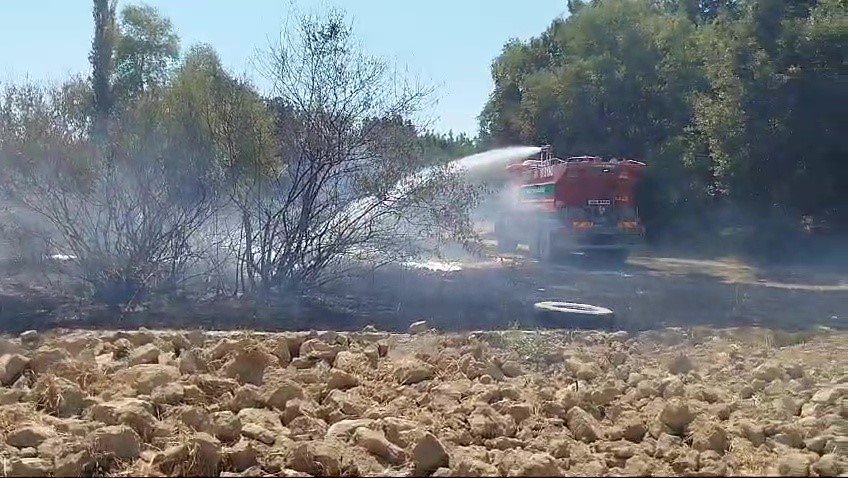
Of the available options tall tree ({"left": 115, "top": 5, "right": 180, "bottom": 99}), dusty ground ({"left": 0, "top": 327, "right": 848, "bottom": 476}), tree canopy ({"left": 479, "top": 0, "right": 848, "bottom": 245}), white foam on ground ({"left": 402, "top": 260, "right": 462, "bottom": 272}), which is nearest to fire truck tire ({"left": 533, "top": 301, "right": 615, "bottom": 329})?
dusty ground ({"left": 0, "top": 327, "right": 848, "bottom": 476})

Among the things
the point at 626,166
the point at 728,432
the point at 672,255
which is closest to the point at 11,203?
the point at 728,432

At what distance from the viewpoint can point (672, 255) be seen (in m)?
26.0

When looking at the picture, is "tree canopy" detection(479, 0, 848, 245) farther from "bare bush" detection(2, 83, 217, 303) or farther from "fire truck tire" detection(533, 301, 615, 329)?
"bare bush" detection(2, 83, 217, 303)

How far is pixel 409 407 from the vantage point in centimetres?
632

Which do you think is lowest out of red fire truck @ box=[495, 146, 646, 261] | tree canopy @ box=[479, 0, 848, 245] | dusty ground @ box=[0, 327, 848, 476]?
dusty ground @ box=[0, 327, 848, 476]

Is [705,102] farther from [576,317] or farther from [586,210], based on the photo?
[576,317]

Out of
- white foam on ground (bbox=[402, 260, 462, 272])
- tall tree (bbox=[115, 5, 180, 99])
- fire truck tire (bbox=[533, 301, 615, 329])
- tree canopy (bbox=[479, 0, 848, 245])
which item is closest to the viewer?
fire truck tire (bbox=[533, 301, 615, 329])

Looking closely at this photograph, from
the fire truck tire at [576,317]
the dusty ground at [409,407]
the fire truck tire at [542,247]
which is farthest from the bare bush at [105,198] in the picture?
the fire truck tire at [542,247]

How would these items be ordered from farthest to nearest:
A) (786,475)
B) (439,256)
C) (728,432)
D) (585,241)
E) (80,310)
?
(585,241) → (439,256) → (80,310) → (728,432) → (786,475)

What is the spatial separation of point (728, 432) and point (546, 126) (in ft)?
91.0

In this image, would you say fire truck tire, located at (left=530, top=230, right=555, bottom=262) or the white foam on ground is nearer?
the white foam on ground

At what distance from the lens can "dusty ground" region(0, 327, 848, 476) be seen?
5363 mm

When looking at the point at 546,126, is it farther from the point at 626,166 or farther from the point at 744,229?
the point at 626,166

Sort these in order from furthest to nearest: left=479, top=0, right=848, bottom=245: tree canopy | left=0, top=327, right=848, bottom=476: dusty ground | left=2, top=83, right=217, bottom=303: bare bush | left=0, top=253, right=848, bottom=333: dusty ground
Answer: left=479, top=0, right=848, bottom=245: tree canopy < left=2, top=83, right=217, bottom=303: bare bush < left=0, top=253, right=848, bottom=333: dusty ground < left=0, top=327, right=848, bottom=476: dusty ground
